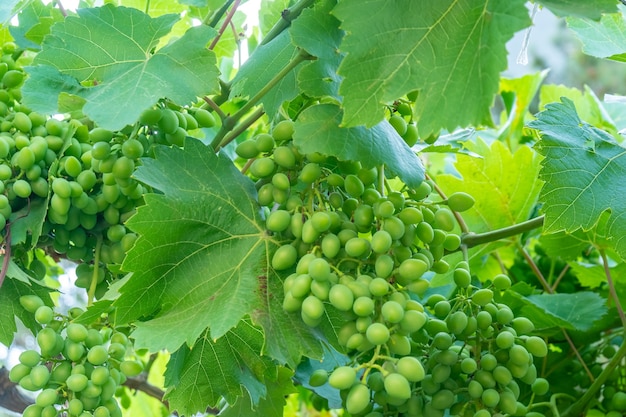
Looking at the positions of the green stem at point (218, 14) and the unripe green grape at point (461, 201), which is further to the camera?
the green stem at point (218, 14)

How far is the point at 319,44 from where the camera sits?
684 mm

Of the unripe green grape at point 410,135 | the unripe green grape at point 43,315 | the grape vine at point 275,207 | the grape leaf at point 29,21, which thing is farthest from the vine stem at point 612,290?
the grape leaf at point 29,21

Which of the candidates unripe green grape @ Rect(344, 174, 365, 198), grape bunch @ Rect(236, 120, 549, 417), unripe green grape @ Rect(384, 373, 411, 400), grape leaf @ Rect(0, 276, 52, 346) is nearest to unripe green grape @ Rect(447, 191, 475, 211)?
grape bunch @ Rect(236, 120, 549, 417)

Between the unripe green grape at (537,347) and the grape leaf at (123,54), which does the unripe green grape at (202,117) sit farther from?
the unripe green grape at (537,347)

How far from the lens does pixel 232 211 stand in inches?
28.8

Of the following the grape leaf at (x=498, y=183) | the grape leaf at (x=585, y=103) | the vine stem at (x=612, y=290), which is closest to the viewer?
the vine stem at (x=612, y=290)

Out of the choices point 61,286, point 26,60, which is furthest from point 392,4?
point 61,286

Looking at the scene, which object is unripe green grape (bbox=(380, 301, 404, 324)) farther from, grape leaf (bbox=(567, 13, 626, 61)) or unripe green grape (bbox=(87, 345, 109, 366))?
grape leaf (bbox=(567, 13, 626, 61))

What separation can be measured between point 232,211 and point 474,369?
0.95 ft

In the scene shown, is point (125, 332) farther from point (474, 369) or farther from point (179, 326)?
point (474, 369)

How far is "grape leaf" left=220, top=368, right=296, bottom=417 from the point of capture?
2.78 feet

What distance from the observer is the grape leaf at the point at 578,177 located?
0.78 metres

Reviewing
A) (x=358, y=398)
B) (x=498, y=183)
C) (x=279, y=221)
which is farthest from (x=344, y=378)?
(x=498, y=183)

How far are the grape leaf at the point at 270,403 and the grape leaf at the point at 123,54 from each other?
1.15ft
